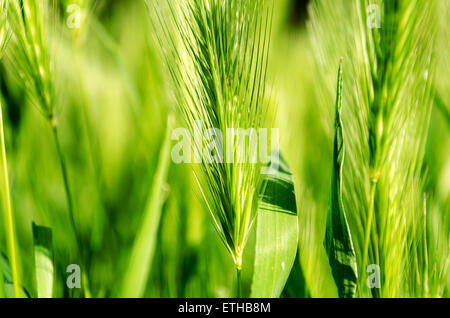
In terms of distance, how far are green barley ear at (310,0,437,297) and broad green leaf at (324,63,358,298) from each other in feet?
0.03

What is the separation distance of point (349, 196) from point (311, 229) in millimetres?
66

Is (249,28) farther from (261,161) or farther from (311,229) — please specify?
(311,229)

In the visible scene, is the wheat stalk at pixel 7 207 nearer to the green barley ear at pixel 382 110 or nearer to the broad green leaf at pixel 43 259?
the broad green leaf at pixel 43 259

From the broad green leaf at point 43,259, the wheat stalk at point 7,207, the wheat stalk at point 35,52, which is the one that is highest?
the wheat stalk at point 35,52

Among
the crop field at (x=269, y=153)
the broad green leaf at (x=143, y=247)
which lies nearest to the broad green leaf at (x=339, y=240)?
the crop field at (x=269, y=153)

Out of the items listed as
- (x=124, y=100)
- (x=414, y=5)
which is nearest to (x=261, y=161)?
(x=414, y=5)

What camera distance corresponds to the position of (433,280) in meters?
0.31

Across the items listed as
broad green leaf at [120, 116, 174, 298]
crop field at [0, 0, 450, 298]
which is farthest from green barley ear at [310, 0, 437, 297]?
broad green leaf at [120, 116, 174, 298]

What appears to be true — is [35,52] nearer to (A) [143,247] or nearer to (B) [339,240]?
(A) [143,247]

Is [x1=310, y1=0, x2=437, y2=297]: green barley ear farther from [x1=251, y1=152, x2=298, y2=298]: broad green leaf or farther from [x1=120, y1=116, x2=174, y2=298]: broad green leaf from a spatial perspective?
[x1=120, y1=116, x2=174, y2=298]: broad green leaf

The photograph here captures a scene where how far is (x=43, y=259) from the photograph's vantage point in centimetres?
31

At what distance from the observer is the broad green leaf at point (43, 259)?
310mm

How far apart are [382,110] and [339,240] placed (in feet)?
0.32

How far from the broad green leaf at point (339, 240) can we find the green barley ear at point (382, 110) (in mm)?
11
